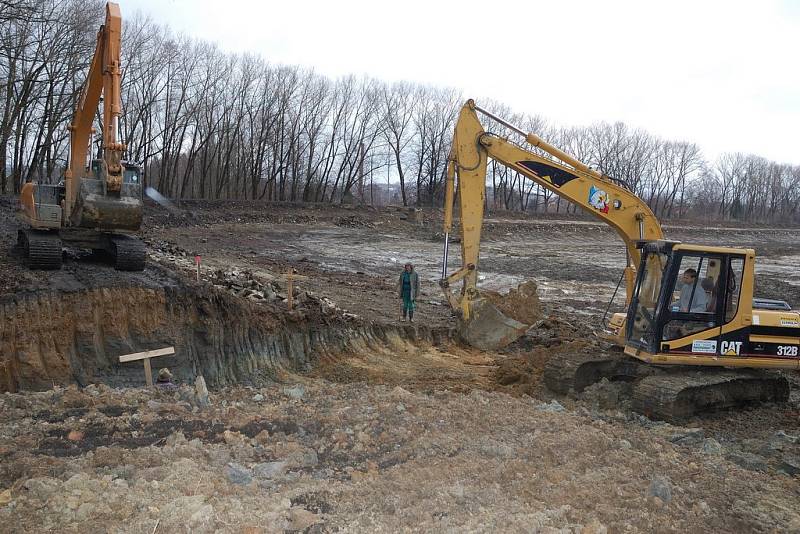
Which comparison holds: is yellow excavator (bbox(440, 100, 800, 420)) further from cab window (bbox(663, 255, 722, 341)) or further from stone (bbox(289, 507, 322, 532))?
stone (bbox(289, 507, 322, 532))

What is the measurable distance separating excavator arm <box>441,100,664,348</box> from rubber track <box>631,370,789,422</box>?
1.91 m

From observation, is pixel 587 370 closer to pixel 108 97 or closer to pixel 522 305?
pixel 522 305

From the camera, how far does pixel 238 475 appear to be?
17.0ft

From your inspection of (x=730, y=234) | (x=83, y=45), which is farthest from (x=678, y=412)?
(x=730, y=234)

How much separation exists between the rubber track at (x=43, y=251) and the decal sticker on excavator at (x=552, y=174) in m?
8.14

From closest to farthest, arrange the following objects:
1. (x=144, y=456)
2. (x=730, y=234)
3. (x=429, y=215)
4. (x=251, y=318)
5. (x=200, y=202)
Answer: (x=144, y=456)
(x=251, y=318)
(x=200, y=202)
(x=429, y=215)
(x=730, y=234)

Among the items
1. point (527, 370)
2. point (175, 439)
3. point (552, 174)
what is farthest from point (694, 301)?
point (175, 439)

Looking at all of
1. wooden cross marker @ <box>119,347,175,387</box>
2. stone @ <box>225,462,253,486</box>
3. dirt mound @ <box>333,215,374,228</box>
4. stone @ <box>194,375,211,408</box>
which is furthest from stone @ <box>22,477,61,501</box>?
dirt mound @ <box>333,215,374,228</box>

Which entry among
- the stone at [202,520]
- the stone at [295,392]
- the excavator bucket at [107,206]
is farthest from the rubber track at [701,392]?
the excavator bucket at [107,206]

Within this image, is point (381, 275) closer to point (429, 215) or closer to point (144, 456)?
point (144, 456)

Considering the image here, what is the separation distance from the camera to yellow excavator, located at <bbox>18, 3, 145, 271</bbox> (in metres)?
11.5

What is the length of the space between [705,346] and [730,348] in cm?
34

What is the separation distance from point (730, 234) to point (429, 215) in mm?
27421

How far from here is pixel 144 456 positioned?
538 centimetres
